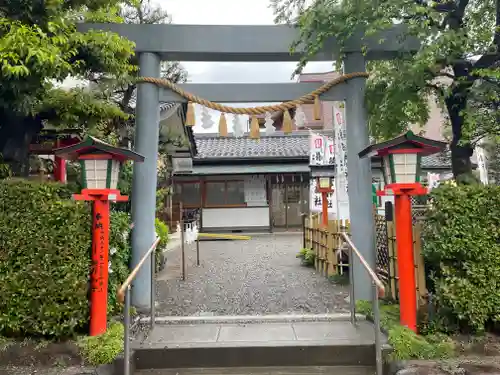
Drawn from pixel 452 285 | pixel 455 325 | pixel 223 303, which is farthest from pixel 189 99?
pixel 455 325

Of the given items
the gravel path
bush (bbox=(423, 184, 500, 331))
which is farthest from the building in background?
bush (bbox=(423, 184, 500, 331))

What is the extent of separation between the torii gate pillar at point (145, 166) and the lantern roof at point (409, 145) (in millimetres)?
3176

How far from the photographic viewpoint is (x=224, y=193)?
18000 millimetres

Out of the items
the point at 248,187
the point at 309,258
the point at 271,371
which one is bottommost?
the point at 271,371

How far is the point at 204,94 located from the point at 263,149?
44.5 ft

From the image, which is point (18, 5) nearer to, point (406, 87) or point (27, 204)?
point (27, 204)

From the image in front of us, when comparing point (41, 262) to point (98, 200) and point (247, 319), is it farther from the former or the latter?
point (247, 319)

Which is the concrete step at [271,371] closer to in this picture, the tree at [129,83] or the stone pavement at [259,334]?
the stone pavement at [259,334]

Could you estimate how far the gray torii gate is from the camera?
5.40m

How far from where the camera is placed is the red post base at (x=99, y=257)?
4.07 metres

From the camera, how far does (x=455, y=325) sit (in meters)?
4.12

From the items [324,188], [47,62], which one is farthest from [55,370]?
[324,188]

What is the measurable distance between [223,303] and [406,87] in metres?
4.24

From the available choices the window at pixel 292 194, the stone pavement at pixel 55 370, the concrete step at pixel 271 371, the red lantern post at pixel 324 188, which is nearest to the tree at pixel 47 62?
the stone pavement at pixel 55 370
